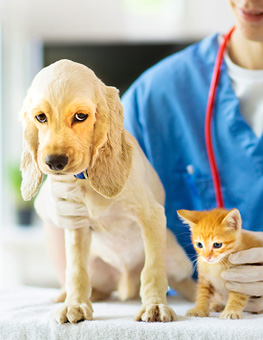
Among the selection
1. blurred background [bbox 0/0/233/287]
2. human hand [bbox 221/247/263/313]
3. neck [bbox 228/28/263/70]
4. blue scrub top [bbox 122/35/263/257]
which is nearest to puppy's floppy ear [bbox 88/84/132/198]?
human hand [bbox 221/247/263/313]

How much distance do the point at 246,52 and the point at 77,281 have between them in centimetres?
74

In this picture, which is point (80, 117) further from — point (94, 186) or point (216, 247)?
point (216, 247)

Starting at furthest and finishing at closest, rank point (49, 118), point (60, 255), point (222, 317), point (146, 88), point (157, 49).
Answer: point (157, 49) < point (146, 88) < point (60, 255) < point (222, 317) < point (49, 118)

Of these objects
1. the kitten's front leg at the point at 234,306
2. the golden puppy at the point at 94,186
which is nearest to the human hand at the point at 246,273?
the kitten's front leg at the point at 234,306

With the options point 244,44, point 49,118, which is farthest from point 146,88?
point 49,118

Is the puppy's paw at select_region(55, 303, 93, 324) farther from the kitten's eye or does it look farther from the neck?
the neck

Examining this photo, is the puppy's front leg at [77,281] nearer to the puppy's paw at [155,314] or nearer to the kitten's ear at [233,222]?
the puppy's paw at [155,314]

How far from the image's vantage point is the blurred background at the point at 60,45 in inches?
128

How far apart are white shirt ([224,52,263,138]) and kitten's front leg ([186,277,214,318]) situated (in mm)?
412

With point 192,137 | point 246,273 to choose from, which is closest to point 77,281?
point 246,273

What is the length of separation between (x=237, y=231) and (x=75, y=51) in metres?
2.77

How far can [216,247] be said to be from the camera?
31.8 inches

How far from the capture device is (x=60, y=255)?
1143mm

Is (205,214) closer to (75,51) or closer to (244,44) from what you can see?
(244,44)
